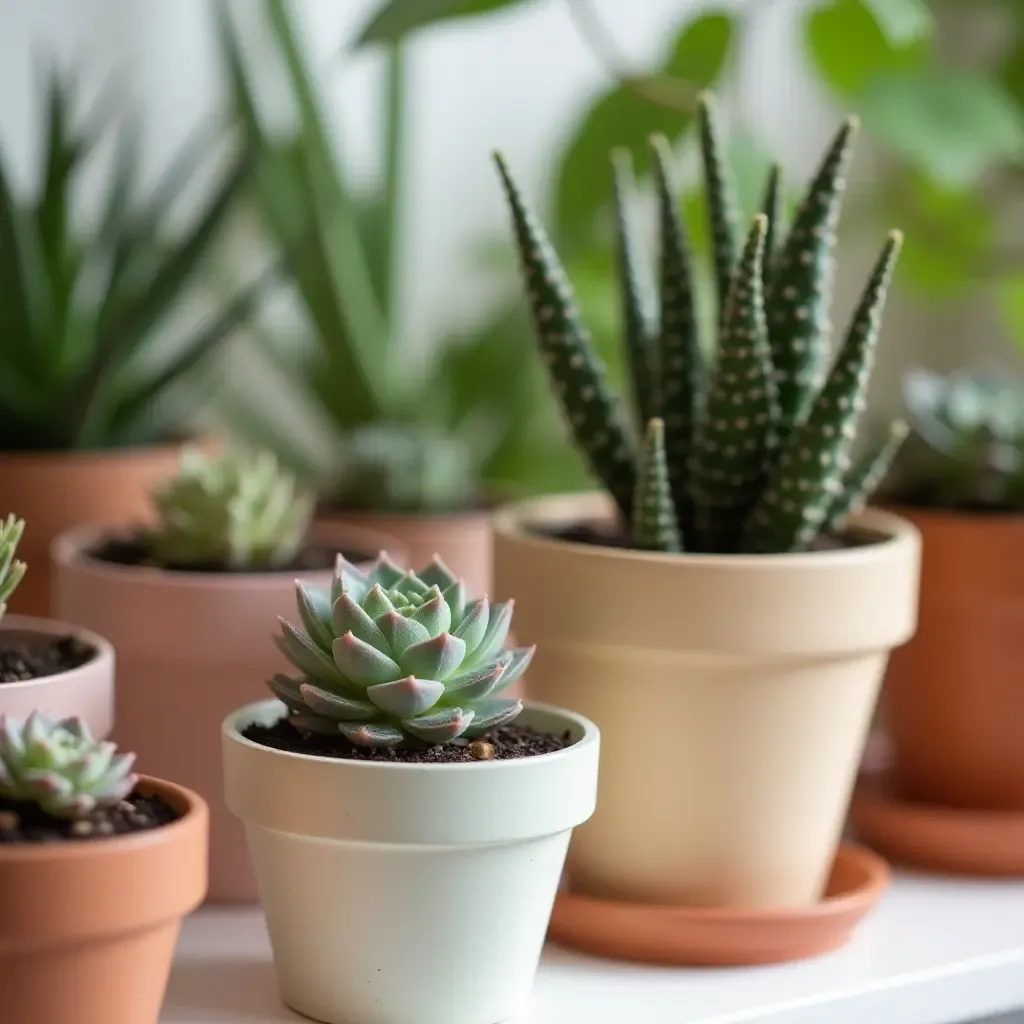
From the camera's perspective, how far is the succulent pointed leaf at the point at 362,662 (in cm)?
61

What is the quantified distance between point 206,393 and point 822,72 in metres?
0.50

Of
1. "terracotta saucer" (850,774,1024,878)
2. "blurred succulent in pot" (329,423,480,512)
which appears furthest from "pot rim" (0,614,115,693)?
"terracotta saucer" (850,774,1024,878)

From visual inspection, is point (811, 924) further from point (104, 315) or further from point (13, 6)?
point (13, 6)

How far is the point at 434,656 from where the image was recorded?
0.61 metres

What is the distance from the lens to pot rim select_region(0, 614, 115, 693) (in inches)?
25.6

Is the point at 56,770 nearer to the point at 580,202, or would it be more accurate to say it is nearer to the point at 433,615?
the point at 433,615

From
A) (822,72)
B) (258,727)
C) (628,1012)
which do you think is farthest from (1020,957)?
(822,72)

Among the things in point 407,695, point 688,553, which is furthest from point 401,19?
point 407,695

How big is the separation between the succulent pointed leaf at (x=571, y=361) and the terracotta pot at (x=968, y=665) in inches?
8.2

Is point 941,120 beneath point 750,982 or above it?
above

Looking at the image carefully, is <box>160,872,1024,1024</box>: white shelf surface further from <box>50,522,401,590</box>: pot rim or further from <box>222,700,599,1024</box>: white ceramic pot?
<box>50,522,401,590</box>: pot rim

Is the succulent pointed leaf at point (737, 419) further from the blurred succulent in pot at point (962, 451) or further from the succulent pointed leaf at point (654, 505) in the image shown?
the blurred succulent in pot at point (962, 451)

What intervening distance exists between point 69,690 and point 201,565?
0.60ft

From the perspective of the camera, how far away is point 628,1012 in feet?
2.27
